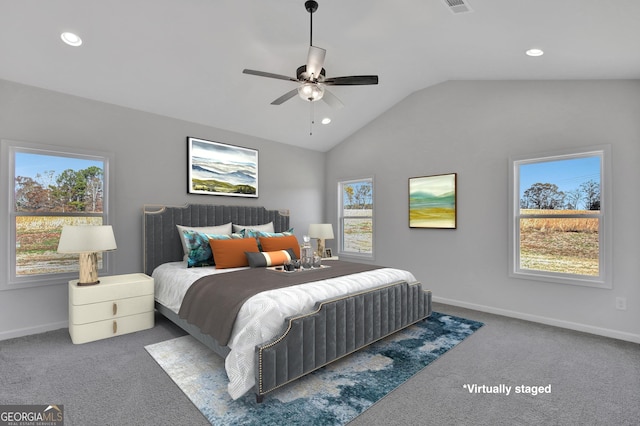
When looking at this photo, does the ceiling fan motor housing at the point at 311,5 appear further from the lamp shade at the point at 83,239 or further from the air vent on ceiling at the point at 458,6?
the lamp shade at the point at 83,239

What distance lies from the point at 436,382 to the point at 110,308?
3113 mm

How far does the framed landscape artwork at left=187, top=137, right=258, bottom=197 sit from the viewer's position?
4.43 m

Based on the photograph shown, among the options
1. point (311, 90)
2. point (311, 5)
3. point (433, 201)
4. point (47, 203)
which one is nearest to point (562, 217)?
point (433, 201)

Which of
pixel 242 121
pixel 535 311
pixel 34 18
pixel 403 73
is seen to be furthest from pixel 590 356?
pixel 34 18

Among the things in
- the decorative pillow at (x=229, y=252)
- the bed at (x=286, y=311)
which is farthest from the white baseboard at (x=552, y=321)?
the decorative pillow at (x=229, y=252)

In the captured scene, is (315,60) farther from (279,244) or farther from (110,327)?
(110,327)

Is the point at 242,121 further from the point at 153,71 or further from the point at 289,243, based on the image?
the point at 289,243

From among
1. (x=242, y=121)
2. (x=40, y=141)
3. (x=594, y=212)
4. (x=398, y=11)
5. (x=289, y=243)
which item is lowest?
(x=289, y=243)

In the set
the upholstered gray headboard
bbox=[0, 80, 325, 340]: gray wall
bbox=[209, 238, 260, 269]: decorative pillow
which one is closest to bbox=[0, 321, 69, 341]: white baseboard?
bbox=[0, 80, 325, 340]: gray wall

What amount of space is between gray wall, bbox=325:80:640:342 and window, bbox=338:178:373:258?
9.4 inches

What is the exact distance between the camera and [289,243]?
423 centimetres

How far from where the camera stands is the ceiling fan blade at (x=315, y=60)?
2.54 m

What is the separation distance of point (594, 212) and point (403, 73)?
2.77m

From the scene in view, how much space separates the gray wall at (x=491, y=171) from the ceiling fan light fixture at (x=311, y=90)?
240 cm
